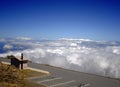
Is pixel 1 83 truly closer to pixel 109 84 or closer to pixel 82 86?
pixel 82 86

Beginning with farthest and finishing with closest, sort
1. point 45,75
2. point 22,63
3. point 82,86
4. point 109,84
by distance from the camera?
point 22,63 < point 45,75 < point 109,84 < point 82,86

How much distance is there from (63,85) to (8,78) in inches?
482

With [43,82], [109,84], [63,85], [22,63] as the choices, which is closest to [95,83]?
[109,84]

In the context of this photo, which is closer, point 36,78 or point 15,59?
point 36,78

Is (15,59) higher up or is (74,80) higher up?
(15,59)

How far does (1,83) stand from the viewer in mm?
18859

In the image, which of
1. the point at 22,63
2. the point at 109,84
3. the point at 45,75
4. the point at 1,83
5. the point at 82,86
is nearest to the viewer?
the point at 1,83

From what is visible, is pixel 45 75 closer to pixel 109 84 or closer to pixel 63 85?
pixel 63 85

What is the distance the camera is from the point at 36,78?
34.7 metres

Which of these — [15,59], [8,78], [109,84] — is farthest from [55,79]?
[8,78]

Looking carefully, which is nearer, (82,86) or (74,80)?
(82,86)

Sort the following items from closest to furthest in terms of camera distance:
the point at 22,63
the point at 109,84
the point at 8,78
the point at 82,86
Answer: the point at 8,78 → the point at 82,86 → the point at 109,84 → the point at 22,63

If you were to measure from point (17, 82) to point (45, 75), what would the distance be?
17.9m

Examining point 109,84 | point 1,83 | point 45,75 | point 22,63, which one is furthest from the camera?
point 22,63
